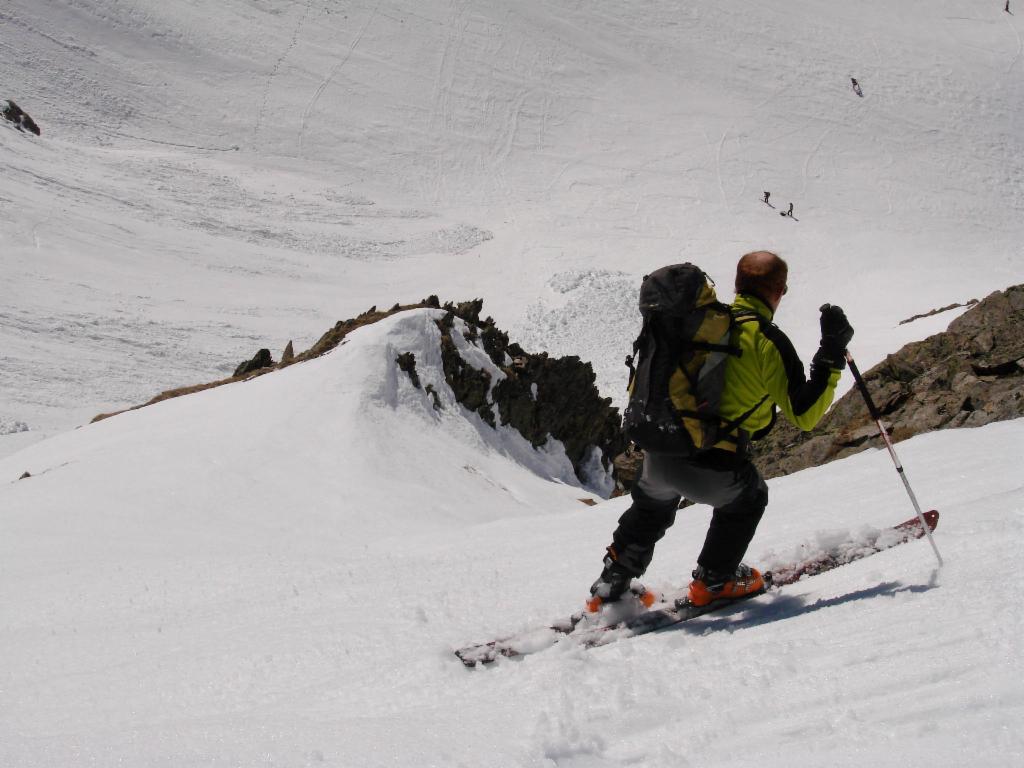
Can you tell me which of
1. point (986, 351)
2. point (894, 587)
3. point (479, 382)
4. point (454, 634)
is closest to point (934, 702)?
point (894, 587)

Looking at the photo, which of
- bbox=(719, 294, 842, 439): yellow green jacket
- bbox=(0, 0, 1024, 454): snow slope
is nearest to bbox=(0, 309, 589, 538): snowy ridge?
bbox=(719, 294, 842, 439): yellow green jacket

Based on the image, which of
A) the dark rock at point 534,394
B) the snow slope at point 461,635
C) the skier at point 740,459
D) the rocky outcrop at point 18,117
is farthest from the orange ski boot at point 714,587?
the rocky outcrop at point 18,117

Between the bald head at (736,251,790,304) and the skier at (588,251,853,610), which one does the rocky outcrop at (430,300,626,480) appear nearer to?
the skier at (588,251,853,610)

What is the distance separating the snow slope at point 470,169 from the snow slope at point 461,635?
13.1 meters

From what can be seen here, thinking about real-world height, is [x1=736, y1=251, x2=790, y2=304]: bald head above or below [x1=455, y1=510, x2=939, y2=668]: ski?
above

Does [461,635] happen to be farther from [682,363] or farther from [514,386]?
[514,386]

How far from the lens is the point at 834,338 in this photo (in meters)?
3.90

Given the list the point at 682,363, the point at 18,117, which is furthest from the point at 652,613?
the point at 18,117

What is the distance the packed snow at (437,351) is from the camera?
3271 mm

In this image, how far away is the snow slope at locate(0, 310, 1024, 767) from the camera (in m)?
2.90

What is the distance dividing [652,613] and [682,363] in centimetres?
138

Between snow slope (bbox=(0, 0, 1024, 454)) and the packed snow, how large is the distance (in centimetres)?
23

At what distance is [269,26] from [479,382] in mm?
44254

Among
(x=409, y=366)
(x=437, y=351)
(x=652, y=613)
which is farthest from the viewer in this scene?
(x=437, y=351)
